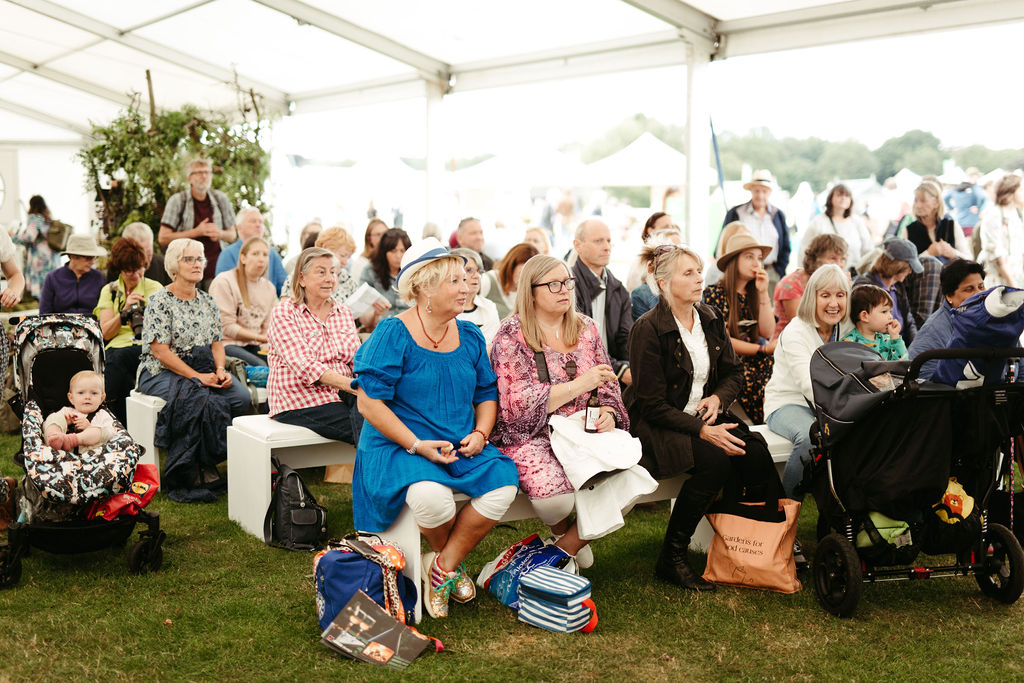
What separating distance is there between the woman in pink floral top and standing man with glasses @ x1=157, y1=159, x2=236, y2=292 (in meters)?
4.92

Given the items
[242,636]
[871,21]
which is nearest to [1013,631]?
[242,636]

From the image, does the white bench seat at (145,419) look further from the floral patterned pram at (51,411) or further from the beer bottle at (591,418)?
the beer bottle at (591,418)

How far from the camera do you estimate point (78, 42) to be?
11484mm

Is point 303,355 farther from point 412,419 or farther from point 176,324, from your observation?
point 412,419

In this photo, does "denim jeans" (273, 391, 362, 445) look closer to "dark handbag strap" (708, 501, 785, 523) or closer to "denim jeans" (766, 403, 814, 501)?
"dark handbag strap" (708, 501, 785, 523)

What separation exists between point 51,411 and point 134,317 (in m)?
1.74

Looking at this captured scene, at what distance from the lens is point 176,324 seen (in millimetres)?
5414

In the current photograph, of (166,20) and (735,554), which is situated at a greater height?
(166,20)

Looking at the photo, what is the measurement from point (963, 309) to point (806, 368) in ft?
Answer: 2.93

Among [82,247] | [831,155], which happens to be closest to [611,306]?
[82,247]

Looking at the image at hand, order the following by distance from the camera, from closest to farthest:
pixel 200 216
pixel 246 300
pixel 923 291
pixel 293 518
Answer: pixel 293 518 → pixel 246 300 → pixel 923 291 → pixel 200 216

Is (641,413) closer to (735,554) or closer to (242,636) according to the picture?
(735,554)

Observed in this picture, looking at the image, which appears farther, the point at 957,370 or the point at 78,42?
the point at 78,42

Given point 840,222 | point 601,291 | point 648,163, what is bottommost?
point 601,291
